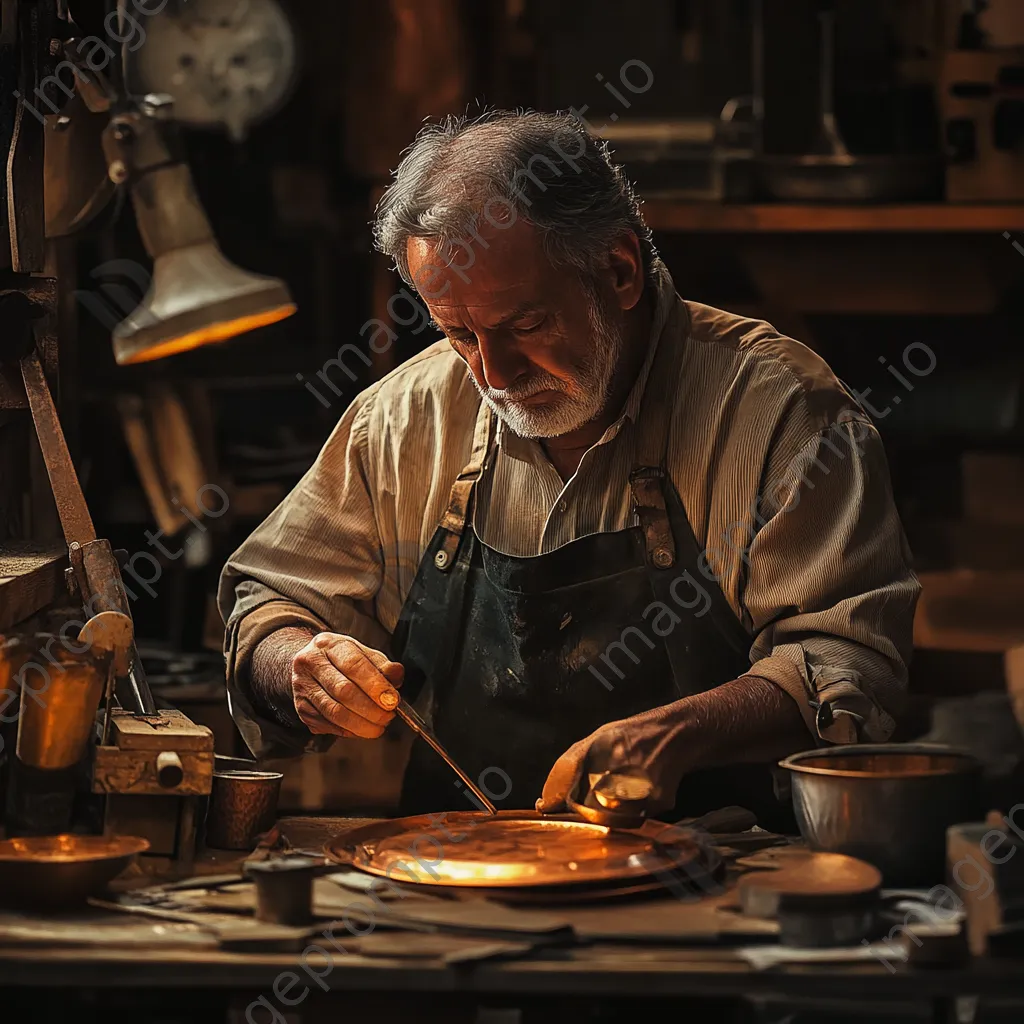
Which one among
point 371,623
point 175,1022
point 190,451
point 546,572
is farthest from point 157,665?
point 175,1022

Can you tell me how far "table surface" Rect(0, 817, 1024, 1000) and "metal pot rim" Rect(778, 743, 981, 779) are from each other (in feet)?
1.03

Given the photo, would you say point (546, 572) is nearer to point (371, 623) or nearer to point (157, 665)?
point (371, 623)

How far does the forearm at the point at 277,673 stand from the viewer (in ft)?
9.98

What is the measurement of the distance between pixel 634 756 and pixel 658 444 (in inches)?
28.6

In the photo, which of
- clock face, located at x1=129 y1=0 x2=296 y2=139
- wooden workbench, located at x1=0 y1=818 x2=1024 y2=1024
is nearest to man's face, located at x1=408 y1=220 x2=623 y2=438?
wooden workbench, located at x1=0 y1=818 x2=1024 y2=1024

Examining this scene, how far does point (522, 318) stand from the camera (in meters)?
3.00

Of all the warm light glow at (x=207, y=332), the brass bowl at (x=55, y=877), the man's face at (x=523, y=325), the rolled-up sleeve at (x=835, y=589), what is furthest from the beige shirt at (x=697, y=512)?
the brass bowl at (x=55, y=877)

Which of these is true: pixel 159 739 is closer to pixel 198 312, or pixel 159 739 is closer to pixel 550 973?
pixel 550 973

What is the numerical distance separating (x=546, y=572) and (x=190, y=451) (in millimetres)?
1913

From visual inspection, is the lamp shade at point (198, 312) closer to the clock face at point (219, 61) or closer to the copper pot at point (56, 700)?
the clock face at point (219, 61)

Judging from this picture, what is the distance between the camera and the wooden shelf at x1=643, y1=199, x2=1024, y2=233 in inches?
181

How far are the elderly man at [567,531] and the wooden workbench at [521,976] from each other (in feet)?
2.40

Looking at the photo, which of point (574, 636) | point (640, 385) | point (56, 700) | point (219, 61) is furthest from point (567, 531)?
point (219, 61)

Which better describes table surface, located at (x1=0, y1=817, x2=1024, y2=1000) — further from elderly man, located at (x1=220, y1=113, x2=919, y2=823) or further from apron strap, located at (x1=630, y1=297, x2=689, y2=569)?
apron strap, located at (x1=630, y1=297, x2=689, y2=569)
